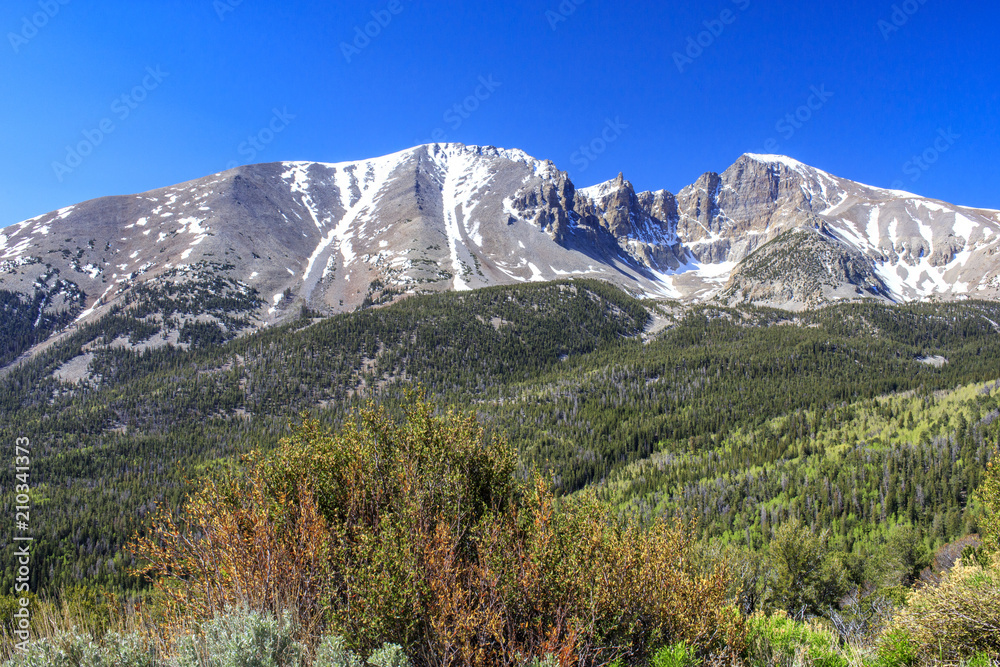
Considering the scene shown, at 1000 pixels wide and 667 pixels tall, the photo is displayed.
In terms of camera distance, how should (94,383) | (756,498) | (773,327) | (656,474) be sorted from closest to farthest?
(756,498)
(656,474)
(94,383)
(773,327)

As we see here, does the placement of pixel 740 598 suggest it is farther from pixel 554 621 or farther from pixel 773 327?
pixel 773 327

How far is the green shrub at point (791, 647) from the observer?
1155cm

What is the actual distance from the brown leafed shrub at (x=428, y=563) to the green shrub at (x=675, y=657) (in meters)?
0.68

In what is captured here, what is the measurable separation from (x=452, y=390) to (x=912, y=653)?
138 meters

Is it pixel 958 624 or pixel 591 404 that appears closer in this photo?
pixel 958 624

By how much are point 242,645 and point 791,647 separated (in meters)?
13.7

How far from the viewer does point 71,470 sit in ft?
311

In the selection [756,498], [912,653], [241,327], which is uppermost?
[241,327]

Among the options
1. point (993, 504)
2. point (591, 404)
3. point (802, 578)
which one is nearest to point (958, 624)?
point (993, 504)

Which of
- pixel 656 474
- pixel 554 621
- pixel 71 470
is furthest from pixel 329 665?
pixel 71 470

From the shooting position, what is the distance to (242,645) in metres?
8.19

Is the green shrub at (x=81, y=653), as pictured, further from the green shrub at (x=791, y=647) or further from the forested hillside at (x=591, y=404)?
the forested hillside at (x=591, y=404)

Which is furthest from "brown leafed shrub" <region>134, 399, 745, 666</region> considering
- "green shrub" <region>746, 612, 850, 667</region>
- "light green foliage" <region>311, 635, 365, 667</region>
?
"green shrub" <region>746, 612, 850, 667</region>

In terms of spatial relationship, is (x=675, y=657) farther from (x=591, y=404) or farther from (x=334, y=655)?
(x=591, y=404)
